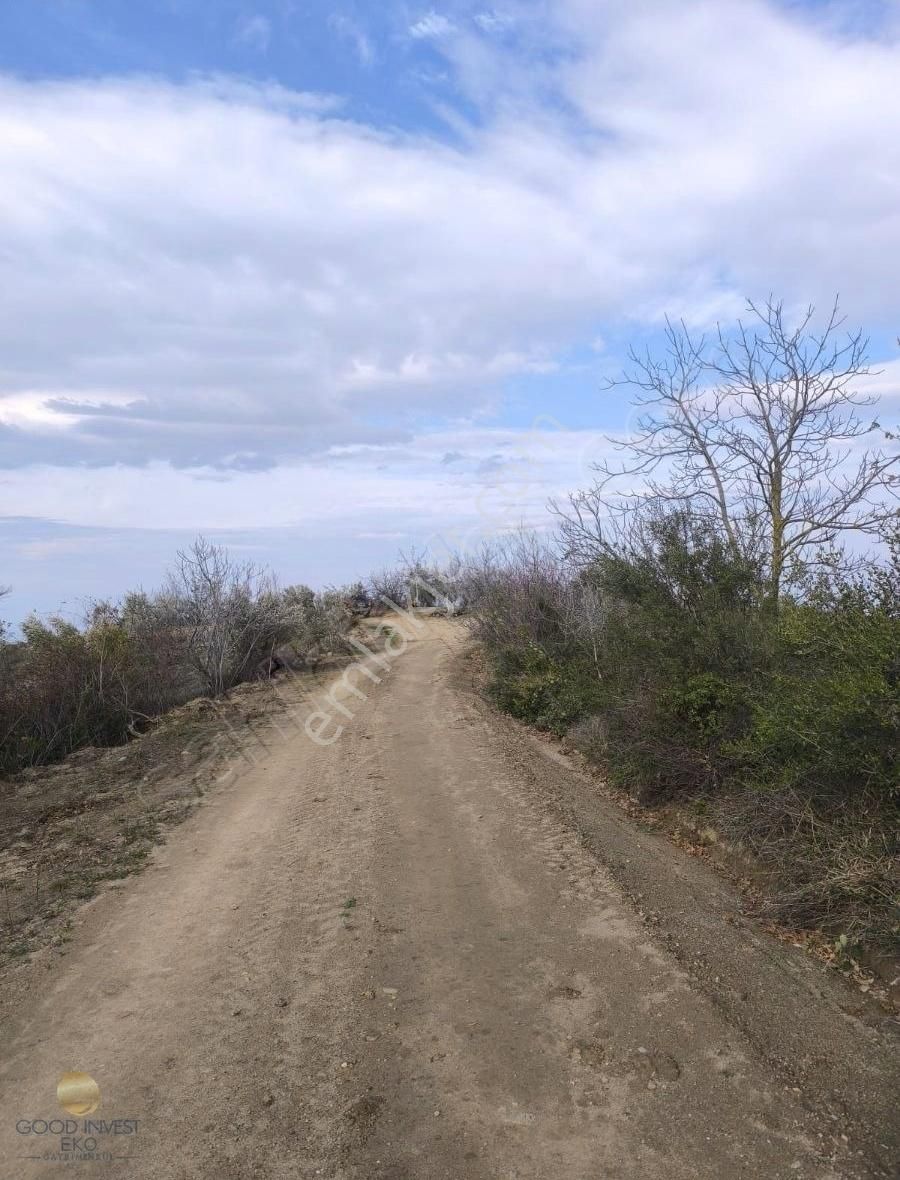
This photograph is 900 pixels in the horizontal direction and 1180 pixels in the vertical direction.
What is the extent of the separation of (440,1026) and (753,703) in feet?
13.1

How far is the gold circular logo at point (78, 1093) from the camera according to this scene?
3732mm

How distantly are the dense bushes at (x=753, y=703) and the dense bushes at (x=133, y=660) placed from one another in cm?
773

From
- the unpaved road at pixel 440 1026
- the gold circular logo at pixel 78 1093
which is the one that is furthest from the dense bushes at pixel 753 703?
the gold circular logo at pixel 78 1093

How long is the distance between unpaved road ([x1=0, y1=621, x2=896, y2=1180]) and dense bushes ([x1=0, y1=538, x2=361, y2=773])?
24.2 ft

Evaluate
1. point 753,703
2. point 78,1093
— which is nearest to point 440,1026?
point 78,1093

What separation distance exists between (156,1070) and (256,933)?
160 cm

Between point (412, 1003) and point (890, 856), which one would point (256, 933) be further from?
point (890, 856)

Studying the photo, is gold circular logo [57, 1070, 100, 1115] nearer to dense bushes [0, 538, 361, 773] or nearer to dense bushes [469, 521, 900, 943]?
dense bushes [469, 521, 900, 943]

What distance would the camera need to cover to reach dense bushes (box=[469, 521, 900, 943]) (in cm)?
522

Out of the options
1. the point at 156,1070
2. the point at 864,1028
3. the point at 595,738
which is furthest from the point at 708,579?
the point at 156,1070

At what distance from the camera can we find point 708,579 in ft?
31.1

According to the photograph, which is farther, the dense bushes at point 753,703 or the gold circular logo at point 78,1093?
the dense bushes at point 753,703

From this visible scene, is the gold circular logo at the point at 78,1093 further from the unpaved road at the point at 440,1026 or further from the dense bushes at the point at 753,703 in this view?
the dense bushes at the point at 753,703

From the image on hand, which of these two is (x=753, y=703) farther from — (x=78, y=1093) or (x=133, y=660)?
(x=133, y=660)
